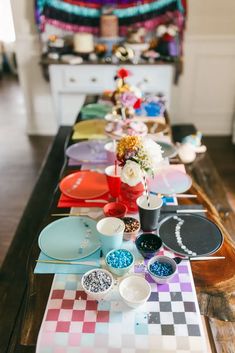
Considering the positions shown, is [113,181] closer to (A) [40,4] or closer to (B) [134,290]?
(B) [134,290]

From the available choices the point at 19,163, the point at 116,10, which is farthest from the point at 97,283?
the point at 116,10

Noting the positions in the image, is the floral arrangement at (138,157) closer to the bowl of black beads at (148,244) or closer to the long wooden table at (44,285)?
the bowl of black beads at (148,244)

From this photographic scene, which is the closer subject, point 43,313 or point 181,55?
point 43,313

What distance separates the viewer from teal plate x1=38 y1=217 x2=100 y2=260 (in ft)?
3.88

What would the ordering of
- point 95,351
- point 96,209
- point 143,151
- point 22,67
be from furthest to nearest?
point 22,67
point 96,209
point 143,151
point 95,351

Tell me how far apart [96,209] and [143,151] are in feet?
1.26

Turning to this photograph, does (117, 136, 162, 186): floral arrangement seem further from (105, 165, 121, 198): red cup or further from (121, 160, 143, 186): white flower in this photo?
(105, 165, 121, 198): red cup

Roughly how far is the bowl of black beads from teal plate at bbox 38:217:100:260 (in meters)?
0.15

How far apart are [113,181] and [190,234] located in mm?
373

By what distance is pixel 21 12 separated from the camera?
3234mm

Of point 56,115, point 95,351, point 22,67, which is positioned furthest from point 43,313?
point 22,67

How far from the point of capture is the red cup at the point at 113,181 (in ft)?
4.60

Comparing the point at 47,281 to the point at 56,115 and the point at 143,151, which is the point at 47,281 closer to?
the point at 143,151

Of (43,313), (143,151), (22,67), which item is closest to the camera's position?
(43,313)
